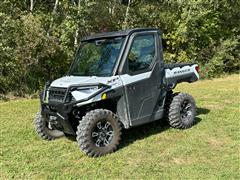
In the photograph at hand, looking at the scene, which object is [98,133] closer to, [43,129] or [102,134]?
[102,134]

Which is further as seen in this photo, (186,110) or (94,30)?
(94,30)

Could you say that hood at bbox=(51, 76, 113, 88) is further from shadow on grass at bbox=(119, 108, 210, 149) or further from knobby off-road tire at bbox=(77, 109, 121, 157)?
shadow on grass at bbox=(119, 108, 210, 149)

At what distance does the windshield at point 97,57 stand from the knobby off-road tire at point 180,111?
169 cm

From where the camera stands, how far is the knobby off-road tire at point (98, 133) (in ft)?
19.5

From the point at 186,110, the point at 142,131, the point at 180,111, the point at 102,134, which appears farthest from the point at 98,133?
the point at 186,110

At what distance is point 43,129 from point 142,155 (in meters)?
2.08

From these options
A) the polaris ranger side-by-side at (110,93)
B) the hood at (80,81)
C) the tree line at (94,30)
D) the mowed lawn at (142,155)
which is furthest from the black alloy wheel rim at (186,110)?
the tree line at (94,30)

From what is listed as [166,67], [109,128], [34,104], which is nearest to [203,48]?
[34,104]

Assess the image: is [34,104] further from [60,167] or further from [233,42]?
[233,42]

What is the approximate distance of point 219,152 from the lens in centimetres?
619

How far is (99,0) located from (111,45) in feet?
38.8

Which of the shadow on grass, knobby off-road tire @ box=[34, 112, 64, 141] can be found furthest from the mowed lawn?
knobby off-road tire @ box=[34, 112, 64, 141]

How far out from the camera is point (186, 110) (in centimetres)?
777

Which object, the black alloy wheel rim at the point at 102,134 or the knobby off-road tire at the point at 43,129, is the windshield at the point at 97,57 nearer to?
the black alloy wheel rim at the point at 102,134
